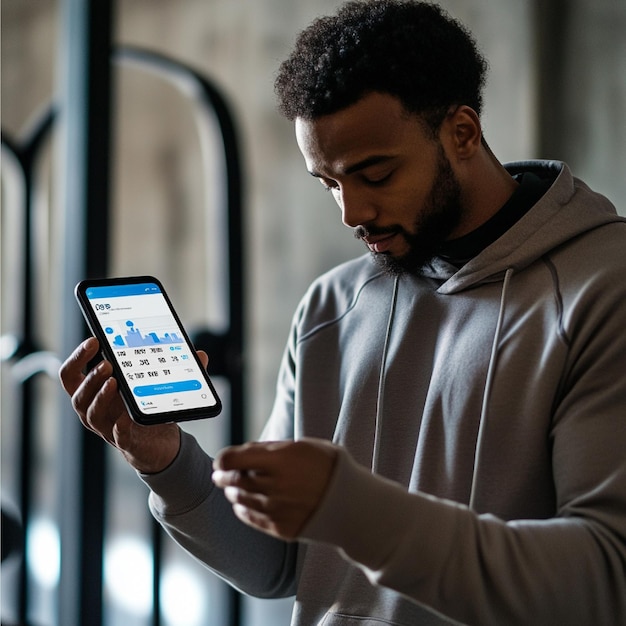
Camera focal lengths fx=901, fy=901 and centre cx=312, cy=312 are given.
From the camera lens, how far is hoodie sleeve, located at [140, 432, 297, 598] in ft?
3.17

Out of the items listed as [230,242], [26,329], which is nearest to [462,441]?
[230,242]

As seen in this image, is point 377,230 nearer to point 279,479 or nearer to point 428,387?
point 428,387

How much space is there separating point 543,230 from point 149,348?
17.0 inches

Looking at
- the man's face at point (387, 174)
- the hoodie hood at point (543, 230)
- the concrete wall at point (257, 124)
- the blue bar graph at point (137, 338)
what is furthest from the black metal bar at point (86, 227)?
the hoodie hood at point (543, 230)

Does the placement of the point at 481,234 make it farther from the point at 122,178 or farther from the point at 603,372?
the point at 122,178

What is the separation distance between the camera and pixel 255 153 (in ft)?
9.59

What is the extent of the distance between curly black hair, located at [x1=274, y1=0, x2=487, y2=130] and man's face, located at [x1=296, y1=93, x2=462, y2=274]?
0.02 m

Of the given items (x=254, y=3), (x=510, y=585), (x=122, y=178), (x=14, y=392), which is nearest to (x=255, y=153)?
(x=254, y=3)

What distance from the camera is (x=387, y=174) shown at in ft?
3.05

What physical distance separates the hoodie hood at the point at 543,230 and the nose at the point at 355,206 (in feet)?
0.38

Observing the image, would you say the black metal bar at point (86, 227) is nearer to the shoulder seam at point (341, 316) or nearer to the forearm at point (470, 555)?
the shoulder seam at point (341, 316)

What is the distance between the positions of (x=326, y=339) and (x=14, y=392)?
113 cm

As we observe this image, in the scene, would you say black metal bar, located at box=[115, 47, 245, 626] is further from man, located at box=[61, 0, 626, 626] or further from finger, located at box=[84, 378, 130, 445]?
finger, located at box=[84, 378, 130, 445]

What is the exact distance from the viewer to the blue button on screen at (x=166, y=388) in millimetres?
911
